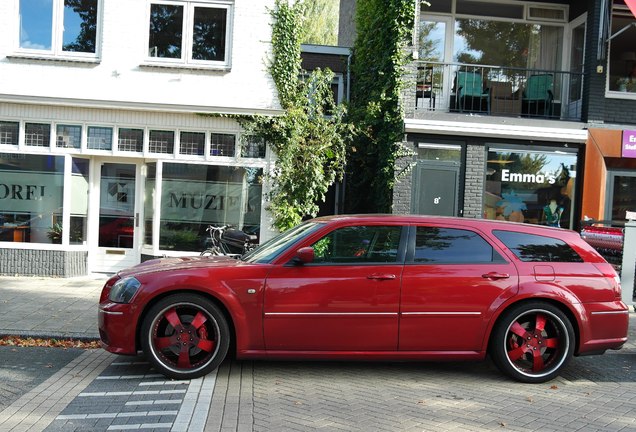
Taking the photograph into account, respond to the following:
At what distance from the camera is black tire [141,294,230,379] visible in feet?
17.8

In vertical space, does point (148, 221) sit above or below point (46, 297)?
above

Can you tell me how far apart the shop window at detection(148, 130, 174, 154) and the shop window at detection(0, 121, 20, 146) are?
2489 millimetres

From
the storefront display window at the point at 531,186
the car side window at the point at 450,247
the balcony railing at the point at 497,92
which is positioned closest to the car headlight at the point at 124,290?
the car side window at the point at 450,247

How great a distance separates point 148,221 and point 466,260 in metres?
7.56

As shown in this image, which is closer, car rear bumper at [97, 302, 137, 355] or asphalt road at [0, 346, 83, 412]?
asphalt road at [0, 346, 83, 412]

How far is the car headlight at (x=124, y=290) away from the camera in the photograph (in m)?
5.44

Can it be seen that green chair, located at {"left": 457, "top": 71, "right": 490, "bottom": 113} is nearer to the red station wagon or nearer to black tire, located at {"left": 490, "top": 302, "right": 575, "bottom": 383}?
the red station wagon

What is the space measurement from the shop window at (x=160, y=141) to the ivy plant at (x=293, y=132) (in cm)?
139

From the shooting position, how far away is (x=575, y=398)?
5.34 m

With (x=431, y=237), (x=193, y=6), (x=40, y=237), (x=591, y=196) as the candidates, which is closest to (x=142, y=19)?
(x=193, y=6)

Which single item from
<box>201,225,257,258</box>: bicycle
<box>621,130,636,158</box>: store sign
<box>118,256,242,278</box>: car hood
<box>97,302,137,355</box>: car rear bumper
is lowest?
<box>97,302,137,355</box>: car rear bumper

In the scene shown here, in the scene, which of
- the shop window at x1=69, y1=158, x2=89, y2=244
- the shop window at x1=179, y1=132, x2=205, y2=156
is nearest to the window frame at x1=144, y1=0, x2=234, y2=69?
the shop window at x1=179, y1=132, x2=205, y2=156

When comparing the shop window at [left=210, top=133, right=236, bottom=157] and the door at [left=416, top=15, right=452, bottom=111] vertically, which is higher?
the door at [left=416, top=15, right=452, bottom=111]

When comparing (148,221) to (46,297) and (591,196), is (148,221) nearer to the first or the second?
(46,297)
